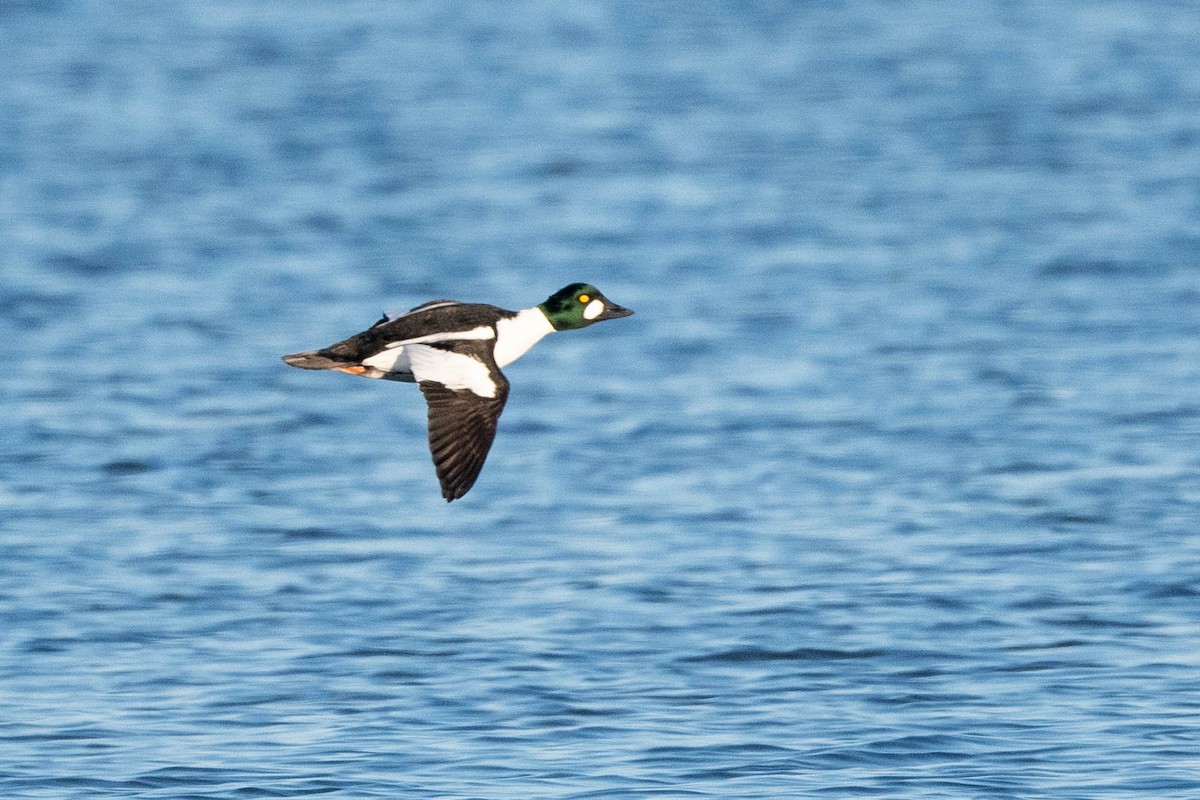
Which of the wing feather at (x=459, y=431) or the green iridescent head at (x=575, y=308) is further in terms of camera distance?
the green iridescent head at (x=575, y=308)

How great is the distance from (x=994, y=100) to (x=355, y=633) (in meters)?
20.0

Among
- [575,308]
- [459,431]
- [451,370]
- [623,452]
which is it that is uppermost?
[623,452]

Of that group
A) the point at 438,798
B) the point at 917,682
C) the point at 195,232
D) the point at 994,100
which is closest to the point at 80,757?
the point at 438,798

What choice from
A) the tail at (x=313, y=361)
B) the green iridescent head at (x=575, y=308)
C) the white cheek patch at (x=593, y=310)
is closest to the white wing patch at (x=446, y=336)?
the tail at (x=313, y=361)

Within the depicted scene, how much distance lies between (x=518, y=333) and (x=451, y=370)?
29.8 inches

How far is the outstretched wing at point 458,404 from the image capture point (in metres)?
7.67

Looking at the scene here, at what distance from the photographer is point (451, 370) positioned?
8.11 meters

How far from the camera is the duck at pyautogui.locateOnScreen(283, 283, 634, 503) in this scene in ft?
25.5

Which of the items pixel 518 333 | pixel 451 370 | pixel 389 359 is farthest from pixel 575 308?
pixel 451 370

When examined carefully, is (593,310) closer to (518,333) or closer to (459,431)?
(518,333)

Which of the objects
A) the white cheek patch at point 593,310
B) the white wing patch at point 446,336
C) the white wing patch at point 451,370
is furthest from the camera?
the white cheek patch at point 593,310

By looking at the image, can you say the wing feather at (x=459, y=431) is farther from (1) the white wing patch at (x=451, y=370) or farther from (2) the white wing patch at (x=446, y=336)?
(2) the white wing patch at (x=446, y=336)

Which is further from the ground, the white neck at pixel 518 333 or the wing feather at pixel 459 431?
the white neck at pixel 518 333

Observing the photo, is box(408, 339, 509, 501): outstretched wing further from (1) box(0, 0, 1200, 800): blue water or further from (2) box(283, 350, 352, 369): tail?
(1) box(0, 0, 1200, 800): blue water
